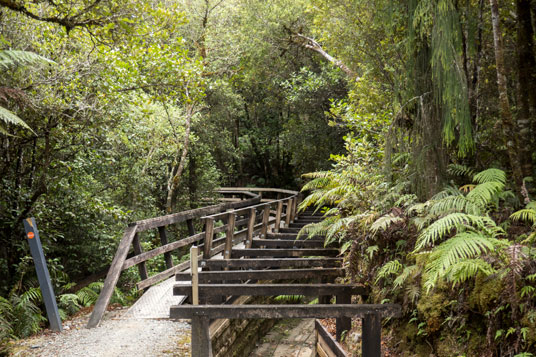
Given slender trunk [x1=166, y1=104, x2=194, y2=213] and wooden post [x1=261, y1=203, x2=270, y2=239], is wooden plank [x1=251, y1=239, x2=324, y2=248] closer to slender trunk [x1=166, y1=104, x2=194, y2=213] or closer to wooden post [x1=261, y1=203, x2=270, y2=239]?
wooden post [x1=261, y1=203, x2=270, y2=239]

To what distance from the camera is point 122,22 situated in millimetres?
7465

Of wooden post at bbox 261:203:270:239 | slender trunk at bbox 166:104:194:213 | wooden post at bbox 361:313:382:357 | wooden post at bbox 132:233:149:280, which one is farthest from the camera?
slender trunk at bbox 166:104:194:213

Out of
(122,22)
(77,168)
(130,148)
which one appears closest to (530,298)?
(122,22)

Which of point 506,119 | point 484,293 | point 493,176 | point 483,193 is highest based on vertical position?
point 506,119

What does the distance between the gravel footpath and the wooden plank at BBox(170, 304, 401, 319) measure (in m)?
1.23

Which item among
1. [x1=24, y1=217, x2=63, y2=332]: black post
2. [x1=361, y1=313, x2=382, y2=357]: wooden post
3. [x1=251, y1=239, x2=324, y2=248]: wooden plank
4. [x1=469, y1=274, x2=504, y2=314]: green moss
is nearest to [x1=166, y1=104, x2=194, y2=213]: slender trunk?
[x1=251, y1=239, x2=324, y2=248]: wooden plank

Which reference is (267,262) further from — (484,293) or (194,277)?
(484,293)

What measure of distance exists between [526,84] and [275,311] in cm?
417

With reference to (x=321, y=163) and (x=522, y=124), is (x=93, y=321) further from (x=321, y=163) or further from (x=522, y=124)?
(x=321, y=163)

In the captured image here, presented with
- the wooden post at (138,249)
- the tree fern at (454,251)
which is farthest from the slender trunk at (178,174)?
the tree fern at (454,251)

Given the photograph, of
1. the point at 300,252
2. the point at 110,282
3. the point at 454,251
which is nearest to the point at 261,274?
the point at 300,252

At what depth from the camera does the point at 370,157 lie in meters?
8.86

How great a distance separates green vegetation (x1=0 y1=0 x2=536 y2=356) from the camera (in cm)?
376

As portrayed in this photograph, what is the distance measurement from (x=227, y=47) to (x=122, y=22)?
33.1ft
